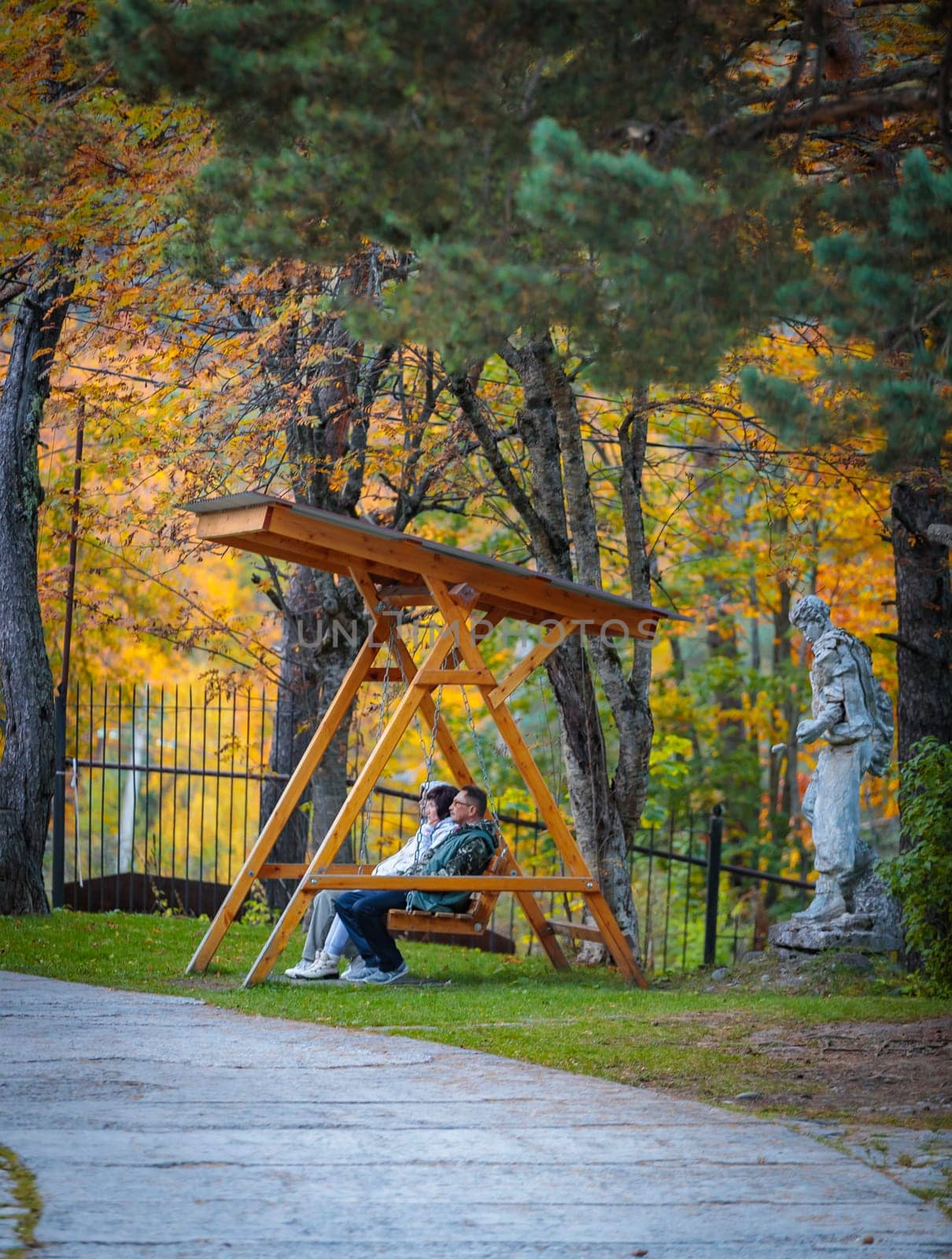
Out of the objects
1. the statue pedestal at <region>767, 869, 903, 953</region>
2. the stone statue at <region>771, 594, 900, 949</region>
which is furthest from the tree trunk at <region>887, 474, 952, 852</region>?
the statue pedestal at <region>767, 869, 903, 953</region>

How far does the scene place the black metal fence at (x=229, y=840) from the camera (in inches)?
560

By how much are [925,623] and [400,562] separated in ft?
14.5

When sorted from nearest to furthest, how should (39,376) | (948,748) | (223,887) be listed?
(948,748)
(39,376)
(223,887)

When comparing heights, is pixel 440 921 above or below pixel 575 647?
below

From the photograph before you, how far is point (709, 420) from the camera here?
1552 centimetres

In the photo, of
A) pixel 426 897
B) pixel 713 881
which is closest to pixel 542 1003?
pixel 426 897

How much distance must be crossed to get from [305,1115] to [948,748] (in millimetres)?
5897

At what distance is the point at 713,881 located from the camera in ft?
41.8

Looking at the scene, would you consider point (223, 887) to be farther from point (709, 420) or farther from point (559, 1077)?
point (559, 1077)

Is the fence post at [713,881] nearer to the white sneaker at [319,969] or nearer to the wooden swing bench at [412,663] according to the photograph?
the wooden swing bench at [412,663]

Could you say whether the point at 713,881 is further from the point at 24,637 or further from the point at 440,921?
the point at 24,637

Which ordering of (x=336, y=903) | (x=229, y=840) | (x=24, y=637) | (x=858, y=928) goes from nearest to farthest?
(x=336, y=903) → (x=858, y=928) → (x=24, y=637) → (x=229, y=840)

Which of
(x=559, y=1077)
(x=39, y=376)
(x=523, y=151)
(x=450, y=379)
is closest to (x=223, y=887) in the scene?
(x=39, y=376)

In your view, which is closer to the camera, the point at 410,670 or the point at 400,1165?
the point at 400,1165
